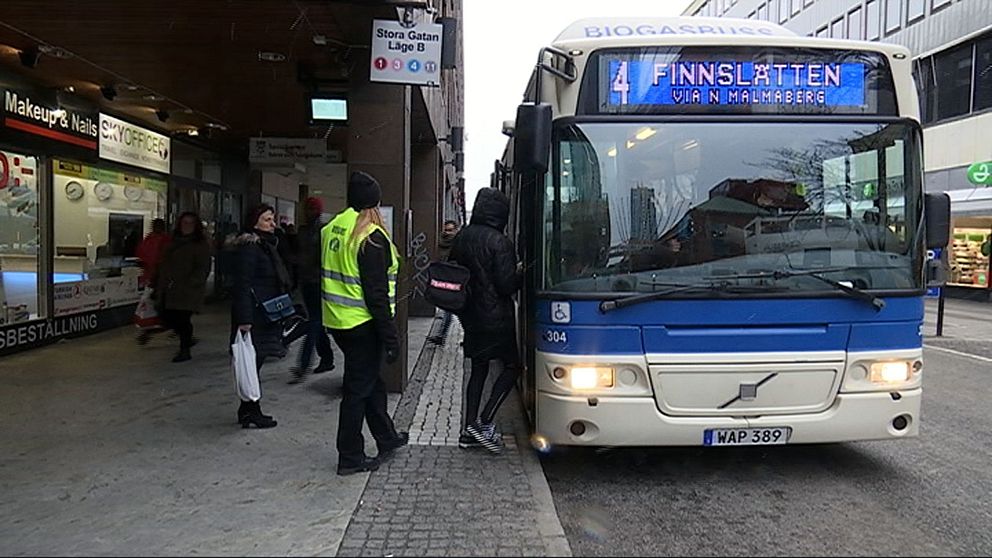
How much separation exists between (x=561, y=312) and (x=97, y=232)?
33.3 feet

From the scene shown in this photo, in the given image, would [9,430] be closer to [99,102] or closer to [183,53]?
[183,53]

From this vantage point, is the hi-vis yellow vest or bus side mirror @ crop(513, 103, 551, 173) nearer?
bus side mirror @ crop(513, 103, 551, 173)

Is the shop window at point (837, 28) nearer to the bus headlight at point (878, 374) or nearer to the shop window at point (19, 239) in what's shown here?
the shop window at point (19, 239)

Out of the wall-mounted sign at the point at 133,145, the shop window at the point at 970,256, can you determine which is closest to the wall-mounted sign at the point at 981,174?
the shop window at the point at 970,256

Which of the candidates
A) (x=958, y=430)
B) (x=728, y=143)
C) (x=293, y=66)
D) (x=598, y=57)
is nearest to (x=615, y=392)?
(x=728, y=143)

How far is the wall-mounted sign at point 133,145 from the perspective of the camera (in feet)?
41.6

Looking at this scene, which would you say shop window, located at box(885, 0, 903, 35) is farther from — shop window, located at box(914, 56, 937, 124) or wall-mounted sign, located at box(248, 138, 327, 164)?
wall-mounted sign, located at box(248, 138, 327, 164)

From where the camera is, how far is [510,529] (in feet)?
15.0

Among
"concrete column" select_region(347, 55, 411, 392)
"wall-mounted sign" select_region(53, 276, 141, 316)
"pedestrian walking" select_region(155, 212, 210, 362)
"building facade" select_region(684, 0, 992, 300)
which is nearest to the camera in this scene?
"concrete column" select_region(347, 55, 411, 392)

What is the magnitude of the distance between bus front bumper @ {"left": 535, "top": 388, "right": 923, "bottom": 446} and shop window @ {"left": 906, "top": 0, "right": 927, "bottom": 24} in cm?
→ 2745

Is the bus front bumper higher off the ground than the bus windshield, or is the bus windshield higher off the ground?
the bus windshield

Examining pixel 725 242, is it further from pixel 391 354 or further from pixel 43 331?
pixel 43 331

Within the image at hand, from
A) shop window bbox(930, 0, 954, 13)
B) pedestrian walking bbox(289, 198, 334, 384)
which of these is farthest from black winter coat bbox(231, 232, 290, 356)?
shop window bbox(930, 0, 954, 13)

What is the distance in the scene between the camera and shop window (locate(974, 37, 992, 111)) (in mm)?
24062
